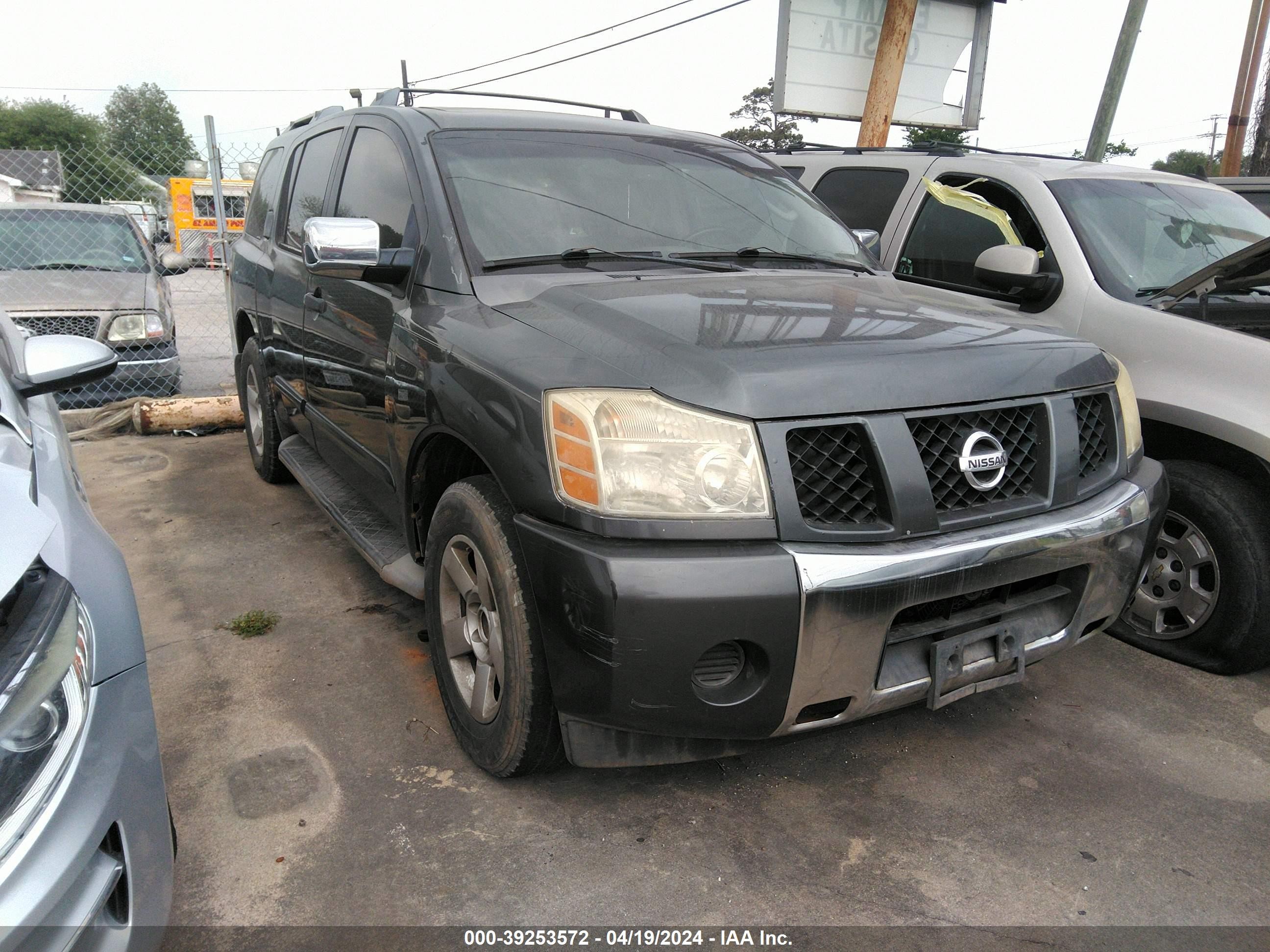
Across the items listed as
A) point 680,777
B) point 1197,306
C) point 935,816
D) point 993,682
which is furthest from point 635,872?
point 1197,306

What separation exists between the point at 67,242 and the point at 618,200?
22.6 feet

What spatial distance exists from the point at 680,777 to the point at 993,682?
0.91 m

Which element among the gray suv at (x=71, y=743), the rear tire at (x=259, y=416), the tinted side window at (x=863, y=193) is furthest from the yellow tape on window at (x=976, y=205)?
the gray suv at (x=71, y=743)

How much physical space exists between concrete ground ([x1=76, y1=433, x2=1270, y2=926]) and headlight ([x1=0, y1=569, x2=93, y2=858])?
2.89 ft

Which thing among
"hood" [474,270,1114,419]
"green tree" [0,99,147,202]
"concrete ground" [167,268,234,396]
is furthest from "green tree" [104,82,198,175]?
"hood" [474,270,1114,419]

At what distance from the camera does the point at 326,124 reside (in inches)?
167

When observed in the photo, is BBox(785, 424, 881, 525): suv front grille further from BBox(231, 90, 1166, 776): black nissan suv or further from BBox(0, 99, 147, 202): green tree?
BBox(0, 99, 147, 202): green tree

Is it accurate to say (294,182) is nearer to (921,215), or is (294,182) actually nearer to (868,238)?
(868,238)

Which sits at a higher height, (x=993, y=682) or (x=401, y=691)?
→ (x=993, y=682)

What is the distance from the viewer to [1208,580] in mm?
3443

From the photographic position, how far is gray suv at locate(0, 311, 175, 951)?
1406 mm

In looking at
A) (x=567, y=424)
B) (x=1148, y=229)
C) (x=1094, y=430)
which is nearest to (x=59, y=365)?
(x=567, y=424)

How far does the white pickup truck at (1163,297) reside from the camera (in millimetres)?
3299

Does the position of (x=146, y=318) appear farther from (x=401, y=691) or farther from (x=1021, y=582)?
(x=1021, y=582)
